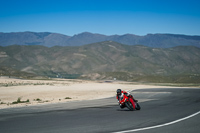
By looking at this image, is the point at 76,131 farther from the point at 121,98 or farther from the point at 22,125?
A: the point at 121,98

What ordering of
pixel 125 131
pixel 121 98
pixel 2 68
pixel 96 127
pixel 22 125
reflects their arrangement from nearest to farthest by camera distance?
pixel 125 131 → pixel 96 127 → pixel 22 125 → pixel 121 98 → pixel 2 68

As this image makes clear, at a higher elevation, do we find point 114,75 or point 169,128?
point 114,75

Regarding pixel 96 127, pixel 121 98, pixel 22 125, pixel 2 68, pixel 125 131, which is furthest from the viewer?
pixel 2 68

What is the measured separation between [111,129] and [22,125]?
3921 millimetres

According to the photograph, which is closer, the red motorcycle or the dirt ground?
the red motorcycle

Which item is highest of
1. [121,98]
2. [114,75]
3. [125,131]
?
[114,75]

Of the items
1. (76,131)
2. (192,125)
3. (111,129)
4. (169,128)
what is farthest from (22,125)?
(192,125)

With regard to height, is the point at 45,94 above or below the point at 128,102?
above

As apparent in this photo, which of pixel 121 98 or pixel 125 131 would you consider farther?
pixel 121 98

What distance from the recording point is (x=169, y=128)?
10.1m

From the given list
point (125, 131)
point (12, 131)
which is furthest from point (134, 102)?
point (12, 131)

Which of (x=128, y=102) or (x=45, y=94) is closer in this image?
(x=128, y=102)

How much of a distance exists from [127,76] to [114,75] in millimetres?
8213

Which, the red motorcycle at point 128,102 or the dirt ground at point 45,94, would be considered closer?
the red motorcycle at point 128,102
